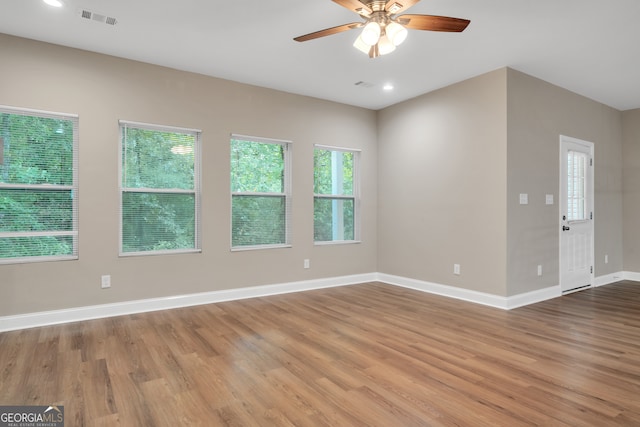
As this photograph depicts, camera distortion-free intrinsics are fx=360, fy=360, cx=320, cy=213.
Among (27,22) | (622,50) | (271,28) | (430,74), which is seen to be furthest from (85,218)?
(622,50)

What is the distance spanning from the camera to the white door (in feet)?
16.0

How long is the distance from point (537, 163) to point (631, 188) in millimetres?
2909

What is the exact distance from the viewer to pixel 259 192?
193 inches

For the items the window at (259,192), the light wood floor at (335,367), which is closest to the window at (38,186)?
the light wood floor at (335,367)

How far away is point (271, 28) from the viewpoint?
3.30 m

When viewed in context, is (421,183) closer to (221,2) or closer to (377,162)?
(377,162)

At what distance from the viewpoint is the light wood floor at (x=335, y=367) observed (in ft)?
6.65

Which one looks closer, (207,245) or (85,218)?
(85,218)

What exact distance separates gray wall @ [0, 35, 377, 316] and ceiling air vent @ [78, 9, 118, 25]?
0.79 meters

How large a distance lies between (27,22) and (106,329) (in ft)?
9.41

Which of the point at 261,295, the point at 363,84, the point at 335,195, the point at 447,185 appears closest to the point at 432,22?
the point at 363,84

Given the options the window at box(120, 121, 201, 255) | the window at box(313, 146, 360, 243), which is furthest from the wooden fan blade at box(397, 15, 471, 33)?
the window at box(313, 146, 360, 243)

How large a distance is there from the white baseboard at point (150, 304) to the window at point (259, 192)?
0.60 meters

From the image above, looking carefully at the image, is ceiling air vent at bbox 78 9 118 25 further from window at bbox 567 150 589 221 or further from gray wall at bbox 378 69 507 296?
window at bbox 567 150 589 221
